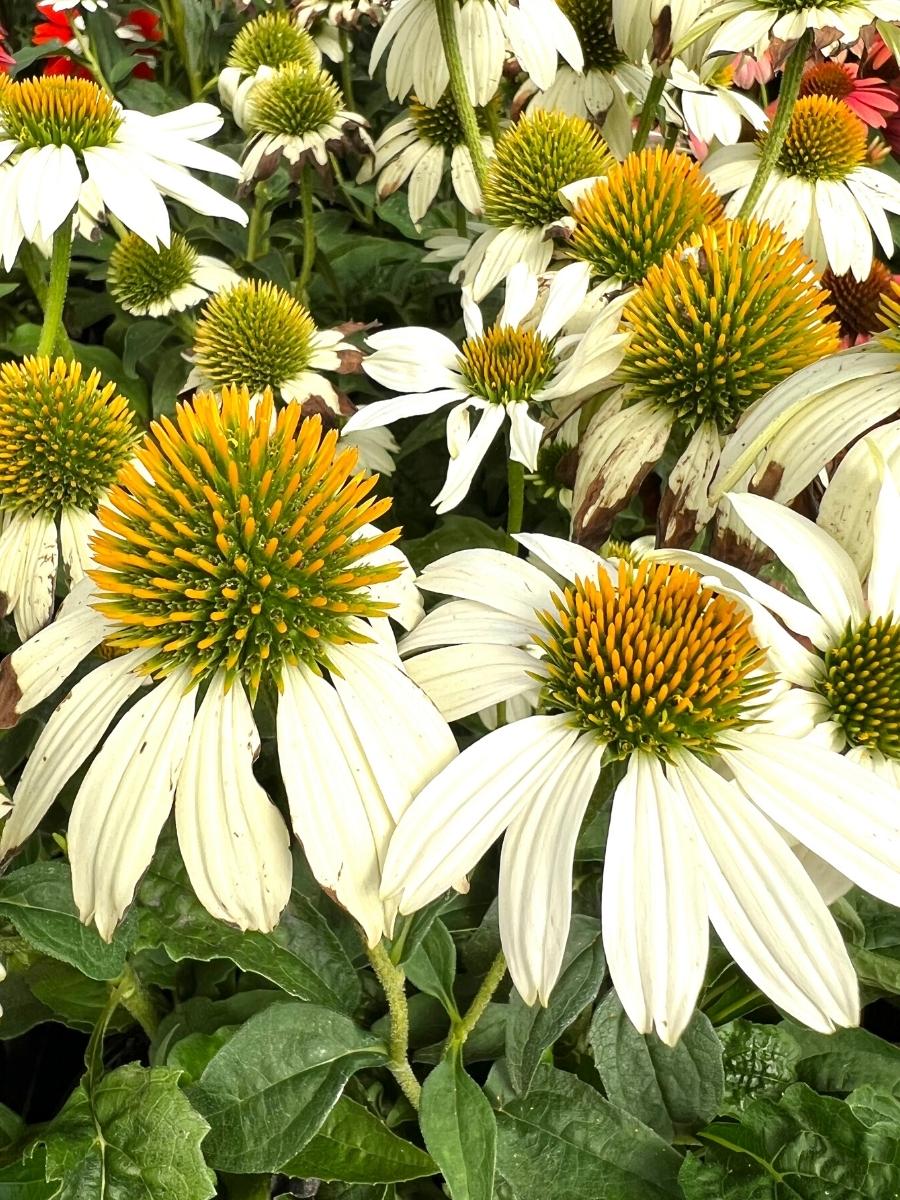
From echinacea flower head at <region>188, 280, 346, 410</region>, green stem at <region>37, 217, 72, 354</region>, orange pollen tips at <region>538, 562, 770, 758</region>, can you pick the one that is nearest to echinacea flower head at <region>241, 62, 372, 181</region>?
echinacea flower head at <region>188, 280, 346, 410</region>

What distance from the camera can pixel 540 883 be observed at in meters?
0.46

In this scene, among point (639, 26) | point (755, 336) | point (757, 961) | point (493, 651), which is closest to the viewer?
point (757, 961)

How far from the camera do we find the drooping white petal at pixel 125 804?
18.6 inches

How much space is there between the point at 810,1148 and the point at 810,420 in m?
0.46

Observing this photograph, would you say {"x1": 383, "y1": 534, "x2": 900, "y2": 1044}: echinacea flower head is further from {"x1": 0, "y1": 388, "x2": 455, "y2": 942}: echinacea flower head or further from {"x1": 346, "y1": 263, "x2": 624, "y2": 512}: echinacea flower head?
{"x1": 346, "y1": 263, "x2": 624, "y2": 512}: echinacea flower head

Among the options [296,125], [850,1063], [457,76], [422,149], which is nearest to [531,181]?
[457,76]

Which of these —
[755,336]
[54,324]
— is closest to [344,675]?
[755,336]

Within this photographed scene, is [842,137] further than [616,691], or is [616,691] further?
[842,137]

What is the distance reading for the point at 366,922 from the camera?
46 centimetres

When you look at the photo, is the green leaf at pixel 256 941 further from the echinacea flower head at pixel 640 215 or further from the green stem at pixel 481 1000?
the echinacea flower head at pixel 640 215

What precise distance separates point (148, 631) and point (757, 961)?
34 centimetres

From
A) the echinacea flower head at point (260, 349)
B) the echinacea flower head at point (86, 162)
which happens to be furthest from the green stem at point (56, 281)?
the echinacea flower head at point (260, 349)

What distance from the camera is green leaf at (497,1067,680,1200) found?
2.07 feet

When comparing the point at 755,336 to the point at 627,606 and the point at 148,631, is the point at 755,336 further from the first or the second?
the point at 148,631
